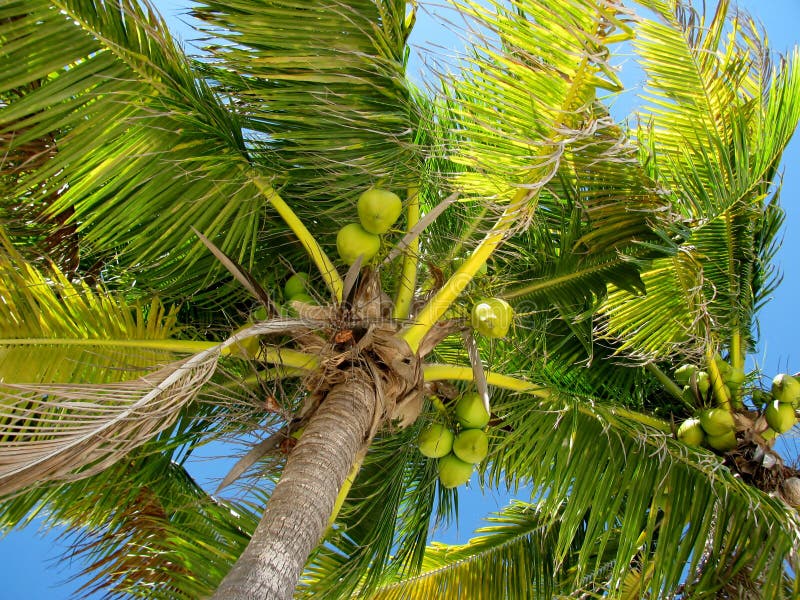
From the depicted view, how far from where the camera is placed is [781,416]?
359 cm

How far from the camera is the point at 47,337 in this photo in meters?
Answer: 2.74

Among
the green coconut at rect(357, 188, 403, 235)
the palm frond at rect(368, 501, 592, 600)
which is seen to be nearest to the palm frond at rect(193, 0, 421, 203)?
the green coconut at rect(357, 188, 403, 235)

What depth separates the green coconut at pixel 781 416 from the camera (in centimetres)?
360

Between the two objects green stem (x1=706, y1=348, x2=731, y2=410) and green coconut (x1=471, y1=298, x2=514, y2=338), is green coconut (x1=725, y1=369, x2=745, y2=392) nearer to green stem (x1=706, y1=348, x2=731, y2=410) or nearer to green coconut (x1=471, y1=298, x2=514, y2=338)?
green stem (x1=706, y1=348, x2=731, y2=410)

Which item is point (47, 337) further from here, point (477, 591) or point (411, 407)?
point (477, 591)

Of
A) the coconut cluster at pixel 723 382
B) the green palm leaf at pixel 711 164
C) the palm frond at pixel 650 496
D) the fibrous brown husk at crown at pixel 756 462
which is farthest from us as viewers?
the coconut cluster at pixel 723 382

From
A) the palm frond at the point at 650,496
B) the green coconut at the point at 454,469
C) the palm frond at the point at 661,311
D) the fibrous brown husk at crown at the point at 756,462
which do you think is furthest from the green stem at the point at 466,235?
the fibrous brown husk at crown at the point at 756,462

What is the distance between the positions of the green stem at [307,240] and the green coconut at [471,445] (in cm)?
73

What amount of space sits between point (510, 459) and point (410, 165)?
63.0 inches

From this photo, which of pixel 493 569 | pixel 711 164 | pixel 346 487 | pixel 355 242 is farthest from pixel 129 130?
pixel 493 569

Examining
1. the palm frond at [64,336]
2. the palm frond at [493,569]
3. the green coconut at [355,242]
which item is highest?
the green coconut at [355,242]

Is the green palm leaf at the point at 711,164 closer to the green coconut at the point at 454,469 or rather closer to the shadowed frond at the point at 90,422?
the green coconut at the point at 454,469

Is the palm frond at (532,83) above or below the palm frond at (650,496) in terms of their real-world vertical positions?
above

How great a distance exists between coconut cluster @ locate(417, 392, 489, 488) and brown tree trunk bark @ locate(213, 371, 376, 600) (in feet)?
0.97
